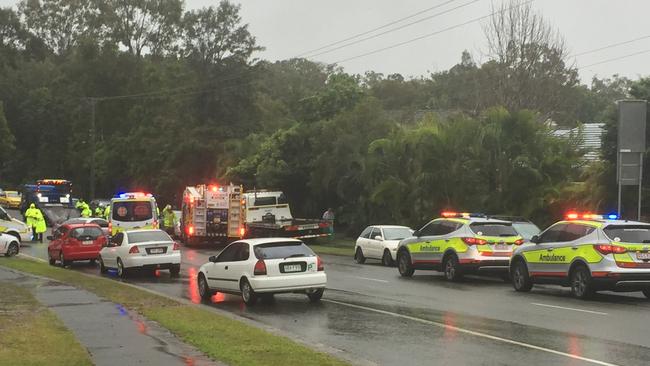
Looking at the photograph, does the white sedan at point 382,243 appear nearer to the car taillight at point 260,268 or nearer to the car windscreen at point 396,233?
the car windscreen at point 396,233

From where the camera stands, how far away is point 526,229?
24.0 metres

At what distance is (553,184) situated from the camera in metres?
32.3

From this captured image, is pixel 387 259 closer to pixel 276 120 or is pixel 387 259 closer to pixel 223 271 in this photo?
pixel 223 271

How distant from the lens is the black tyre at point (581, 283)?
679 inches

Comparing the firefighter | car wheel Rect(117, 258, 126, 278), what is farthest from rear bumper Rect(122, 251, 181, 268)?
the firefighter

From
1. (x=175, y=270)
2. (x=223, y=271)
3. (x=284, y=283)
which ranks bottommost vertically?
(x=175, y=270)

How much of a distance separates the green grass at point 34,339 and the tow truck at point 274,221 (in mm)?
21872

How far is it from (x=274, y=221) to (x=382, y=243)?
11333 millimetres

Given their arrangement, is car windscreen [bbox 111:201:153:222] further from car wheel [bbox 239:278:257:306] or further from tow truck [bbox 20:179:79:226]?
tow truck [bbox 20:179:79:226]

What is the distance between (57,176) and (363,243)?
230ft

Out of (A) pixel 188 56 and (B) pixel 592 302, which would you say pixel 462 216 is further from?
(A) pixel 188 56

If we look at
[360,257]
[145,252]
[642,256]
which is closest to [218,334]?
[642,256]

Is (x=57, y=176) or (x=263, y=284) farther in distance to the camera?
(x=57, y=176)

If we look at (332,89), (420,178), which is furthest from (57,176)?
(420,178)
